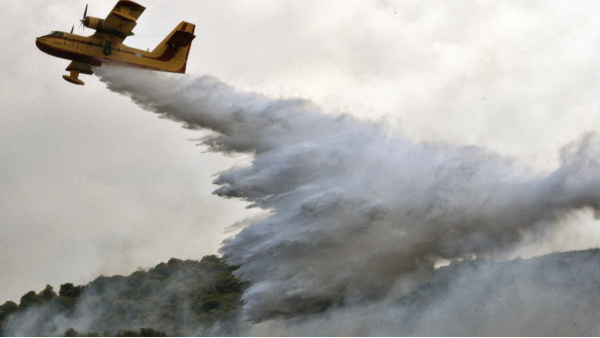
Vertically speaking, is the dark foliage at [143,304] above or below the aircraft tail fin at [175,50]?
below

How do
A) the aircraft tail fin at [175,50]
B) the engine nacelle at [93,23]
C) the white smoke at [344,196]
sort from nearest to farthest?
the white smoke at [344,196], the engine nacelle at [93,23], the aircraft tail fin at [175,50]

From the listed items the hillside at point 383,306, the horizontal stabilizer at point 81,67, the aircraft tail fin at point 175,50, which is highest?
the aircraft tail fin at point 175,50

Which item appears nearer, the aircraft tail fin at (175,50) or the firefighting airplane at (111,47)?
the firefighting airplane at (111,47)

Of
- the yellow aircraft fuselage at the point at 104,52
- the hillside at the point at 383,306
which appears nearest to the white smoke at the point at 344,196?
the yellow aircraft fuselage at the point at 104,52

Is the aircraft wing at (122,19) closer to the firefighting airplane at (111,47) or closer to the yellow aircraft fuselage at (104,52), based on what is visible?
the firefighting airplane at (111,47)

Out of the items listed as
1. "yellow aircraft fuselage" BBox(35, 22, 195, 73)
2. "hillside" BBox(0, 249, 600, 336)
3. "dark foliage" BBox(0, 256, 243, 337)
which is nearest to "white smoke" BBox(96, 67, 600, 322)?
"yellow aircraft fuselage" BBox(35, 22, 195, 73)

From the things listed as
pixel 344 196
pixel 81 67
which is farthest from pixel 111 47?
pixel 344 196

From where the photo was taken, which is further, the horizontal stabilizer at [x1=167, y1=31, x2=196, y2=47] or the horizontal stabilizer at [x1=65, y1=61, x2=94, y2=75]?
the horizontal stabilizer at [x1=167, y1=31, x2=196, y2=47]

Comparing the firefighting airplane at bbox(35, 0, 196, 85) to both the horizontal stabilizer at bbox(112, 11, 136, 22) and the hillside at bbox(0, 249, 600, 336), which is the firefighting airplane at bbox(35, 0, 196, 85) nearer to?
the horizontal stabilizer at bbox(112, 11, 136, 22)
